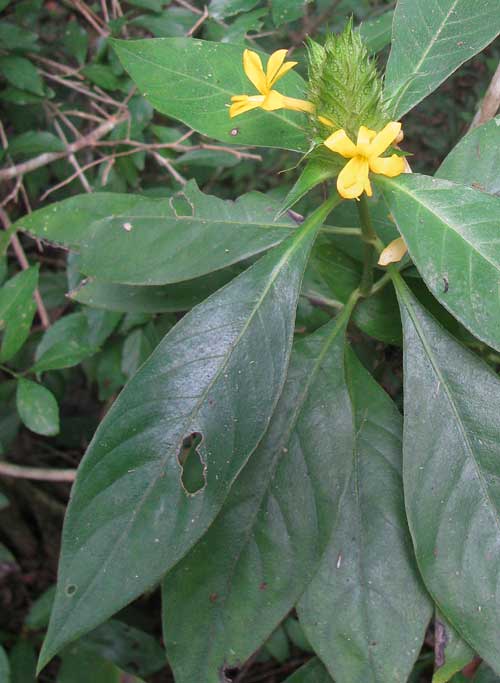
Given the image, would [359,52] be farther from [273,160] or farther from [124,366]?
[273,160]

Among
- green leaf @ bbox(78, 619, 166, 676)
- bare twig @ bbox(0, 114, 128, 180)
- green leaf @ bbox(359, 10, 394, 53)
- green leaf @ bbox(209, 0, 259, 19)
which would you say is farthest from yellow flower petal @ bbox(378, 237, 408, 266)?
green leaf @ bbox(78, 619, 166, 676)

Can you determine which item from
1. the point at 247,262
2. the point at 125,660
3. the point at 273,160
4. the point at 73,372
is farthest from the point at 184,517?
the point at 273,160

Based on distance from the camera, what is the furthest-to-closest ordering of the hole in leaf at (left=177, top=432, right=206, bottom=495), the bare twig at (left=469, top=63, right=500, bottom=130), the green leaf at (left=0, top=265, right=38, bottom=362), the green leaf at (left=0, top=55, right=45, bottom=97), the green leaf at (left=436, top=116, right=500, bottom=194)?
1. the green leaf at (left=0, top=55, right=45, bottom=97)
2. the green leaf at (left=0, top=265, right=38, bottom=362)
3. the bare twig at (left=469, top=63, right=500, bottom=130)
4. the green leaf at (left=436, top=116, right=500, bottom=194)
5. the hole in leaf at (left=177, top=432, right=206, bottom=495)

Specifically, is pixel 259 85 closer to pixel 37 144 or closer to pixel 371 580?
pixel 371 580

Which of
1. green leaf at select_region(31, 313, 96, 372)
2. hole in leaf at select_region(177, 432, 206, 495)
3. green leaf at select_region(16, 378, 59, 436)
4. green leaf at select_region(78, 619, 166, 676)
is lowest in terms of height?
green leaf at select_region(78, 619, 166, 676)

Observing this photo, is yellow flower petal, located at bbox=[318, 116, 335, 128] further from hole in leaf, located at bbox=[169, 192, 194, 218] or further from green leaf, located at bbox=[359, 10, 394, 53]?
green leaf, located at bbox=[359, 10, 394, 53]

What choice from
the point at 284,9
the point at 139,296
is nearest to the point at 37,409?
the point at 139,296
